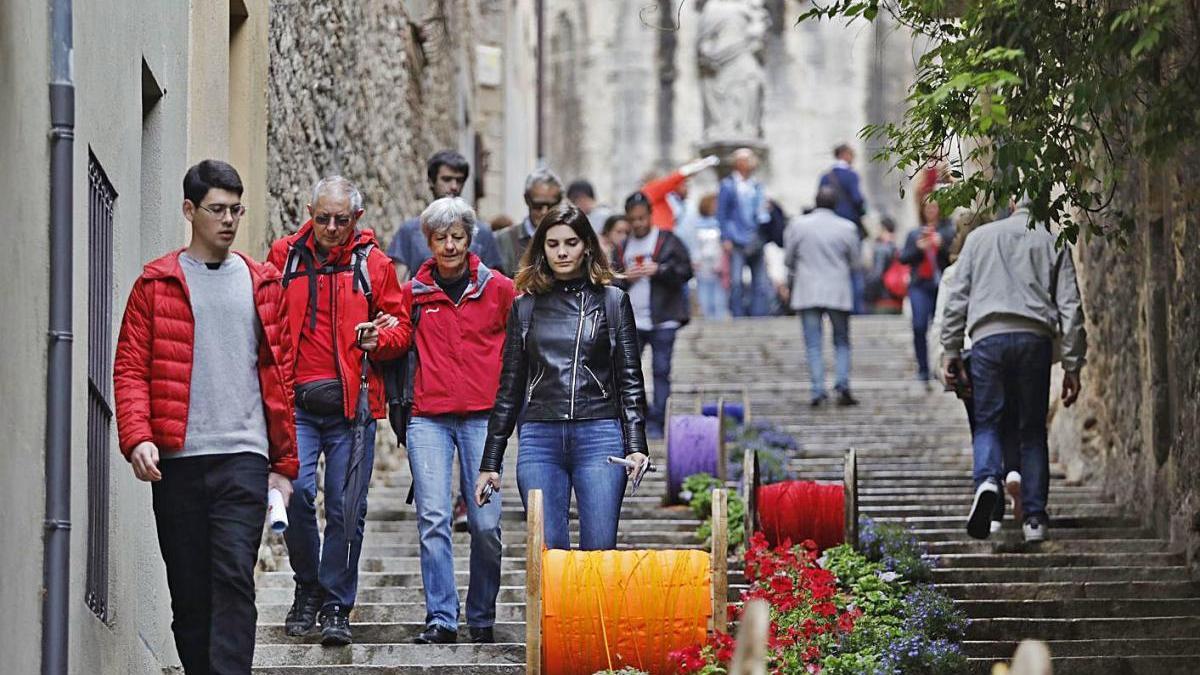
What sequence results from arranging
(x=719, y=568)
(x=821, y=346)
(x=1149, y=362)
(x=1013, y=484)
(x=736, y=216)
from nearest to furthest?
1. (x=719, y=568)
2. (x=1013, y=484)
3. (x=1149, y=362)
4. (x=821, y=346)
5. (x=736, y=216)

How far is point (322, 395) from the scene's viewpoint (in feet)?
31.6

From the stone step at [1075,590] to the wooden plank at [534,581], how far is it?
3100mm

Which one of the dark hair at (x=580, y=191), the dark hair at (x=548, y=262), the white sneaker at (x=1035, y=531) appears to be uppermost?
the dark hair at (x=580, y=191)

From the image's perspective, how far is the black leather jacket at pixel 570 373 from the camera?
9.24 metres

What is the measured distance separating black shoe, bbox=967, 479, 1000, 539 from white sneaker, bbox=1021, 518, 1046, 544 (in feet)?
1.25

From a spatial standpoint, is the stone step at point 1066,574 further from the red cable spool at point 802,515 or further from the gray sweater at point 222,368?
the gray sweater at point 222,368

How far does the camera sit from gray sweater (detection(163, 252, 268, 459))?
26.0ft

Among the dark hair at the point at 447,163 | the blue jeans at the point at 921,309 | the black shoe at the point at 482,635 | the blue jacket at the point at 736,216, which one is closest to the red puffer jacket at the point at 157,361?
the black shoe at the point at 482,635

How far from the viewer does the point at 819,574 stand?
Result: 9.77 metres

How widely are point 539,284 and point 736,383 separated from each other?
11463mm

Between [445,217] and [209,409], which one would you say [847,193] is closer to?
[445,217]

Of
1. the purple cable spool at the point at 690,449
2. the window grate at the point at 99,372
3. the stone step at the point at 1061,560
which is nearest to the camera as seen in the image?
the window grate at the point at 99,372

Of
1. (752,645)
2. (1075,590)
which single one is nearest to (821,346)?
(1075,590)

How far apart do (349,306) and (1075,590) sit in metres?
3.70
